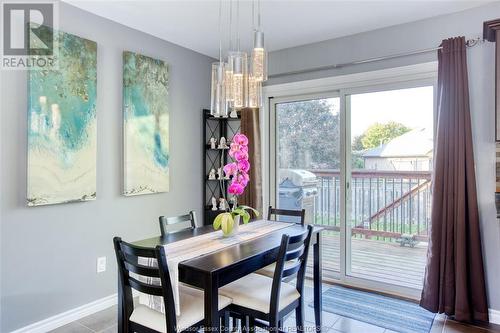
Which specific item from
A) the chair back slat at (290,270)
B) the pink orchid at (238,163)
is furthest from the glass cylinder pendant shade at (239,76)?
the chair back slat at (290,270)

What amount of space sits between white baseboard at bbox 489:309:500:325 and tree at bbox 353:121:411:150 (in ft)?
5.52

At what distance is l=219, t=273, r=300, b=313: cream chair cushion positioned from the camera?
1.98 meters

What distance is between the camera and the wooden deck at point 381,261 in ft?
10.8

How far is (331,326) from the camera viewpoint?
2701mm

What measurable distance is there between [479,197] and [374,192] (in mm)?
924

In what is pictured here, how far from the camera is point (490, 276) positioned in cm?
276

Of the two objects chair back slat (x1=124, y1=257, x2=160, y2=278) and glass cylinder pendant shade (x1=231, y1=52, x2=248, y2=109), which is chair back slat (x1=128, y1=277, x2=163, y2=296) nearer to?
chair back slat (x1=124, y1=257, x2=160, y2=278)

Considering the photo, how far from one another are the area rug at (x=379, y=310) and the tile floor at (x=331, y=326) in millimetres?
71

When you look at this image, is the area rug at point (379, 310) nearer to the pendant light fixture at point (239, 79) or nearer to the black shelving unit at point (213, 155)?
the black shelving unit at point (213, 155)

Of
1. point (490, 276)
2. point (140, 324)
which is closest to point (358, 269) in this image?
point (490, 276)

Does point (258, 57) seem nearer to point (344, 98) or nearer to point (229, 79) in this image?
point (229, 79)

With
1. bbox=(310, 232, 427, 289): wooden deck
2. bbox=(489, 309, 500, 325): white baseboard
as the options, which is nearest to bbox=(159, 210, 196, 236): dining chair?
bbox=(310, 232, 427, 289): wooden deck
